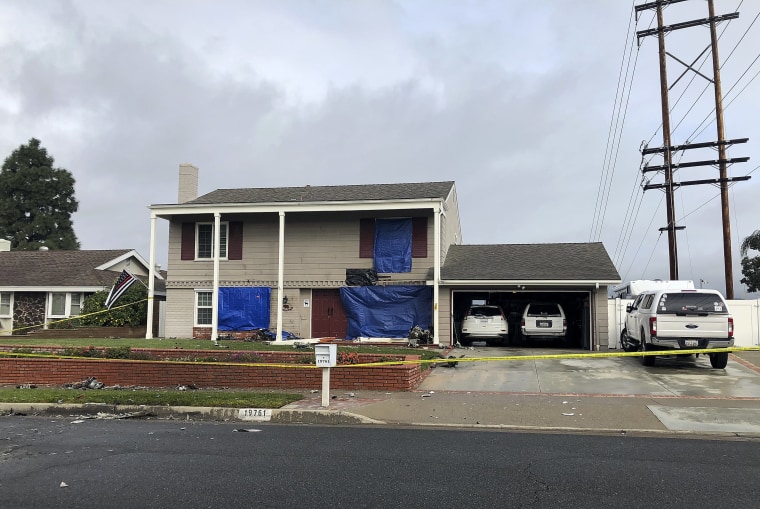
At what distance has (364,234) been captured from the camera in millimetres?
22359

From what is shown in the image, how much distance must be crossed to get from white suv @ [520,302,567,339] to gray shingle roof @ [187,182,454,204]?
17.0 feet

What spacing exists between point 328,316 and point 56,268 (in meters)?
15.0

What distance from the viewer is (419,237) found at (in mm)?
21922

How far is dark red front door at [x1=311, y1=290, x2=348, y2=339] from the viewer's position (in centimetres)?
2227

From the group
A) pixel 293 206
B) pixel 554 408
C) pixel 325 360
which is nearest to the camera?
pixel 554 408

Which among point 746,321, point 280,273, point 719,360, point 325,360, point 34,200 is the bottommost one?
point 719,360

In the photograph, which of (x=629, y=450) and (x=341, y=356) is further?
(x=341, y=356)

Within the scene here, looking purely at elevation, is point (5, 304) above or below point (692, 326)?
above

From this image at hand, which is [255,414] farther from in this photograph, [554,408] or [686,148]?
[686,148]

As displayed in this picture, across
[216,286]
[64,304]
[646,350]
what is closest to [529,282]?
[646,350]

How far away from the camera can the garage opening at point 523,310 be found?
849 inches

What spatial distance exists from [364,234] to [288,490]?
55.4 feet

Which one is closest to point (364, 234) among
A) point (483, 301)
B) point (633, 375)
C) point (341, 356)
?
point (483, 301)

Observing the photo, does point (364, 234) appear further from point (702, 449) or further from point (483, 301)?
point (702, 449)
